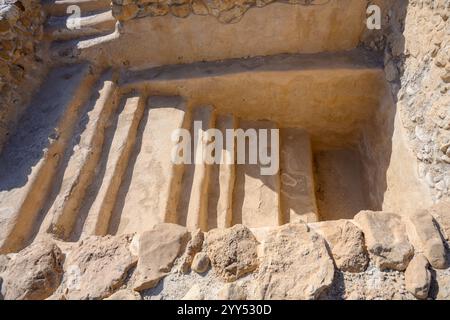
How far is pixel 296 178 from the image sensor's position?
3.43 meters

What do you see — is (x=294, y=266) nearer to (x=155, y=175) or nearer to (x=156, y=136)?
(x=155, y=175)

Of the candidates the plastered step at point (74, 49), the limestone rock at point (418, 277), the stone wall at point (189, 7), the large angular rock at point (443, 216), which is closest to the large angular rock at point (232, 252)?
the limestone rock at point (418, 277)

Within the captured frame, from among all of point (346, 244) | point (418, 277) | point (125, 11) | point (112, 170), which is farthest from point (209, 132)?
point (418, 277)

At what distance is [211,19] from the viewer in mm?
3002

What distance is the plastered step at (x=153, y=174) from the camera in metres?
2.55

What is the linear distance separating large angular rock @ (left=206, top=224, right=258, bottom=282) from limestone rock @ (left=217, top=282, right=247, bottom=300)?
0.04 meters

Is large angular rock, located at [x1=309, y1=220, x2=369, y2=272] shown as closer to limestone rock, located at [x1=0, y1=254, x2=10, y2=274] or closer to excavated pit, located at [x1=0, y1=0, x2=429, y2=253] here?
excavated pit, located at [x1=0, y1=0, x2=429, y2=253]

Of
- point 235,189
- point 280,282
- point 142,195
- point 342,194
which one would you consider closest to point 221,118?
point 235,189

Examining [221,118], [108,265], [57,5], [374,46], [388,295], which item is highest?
[57,5]

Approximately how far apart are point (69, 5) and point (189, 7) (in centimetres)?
130

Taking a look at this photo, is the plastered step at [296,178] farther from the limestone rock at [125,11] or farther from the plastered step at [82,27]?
the plastered step at [82,27]

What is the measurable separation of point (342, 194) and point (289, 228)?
86.8 inches

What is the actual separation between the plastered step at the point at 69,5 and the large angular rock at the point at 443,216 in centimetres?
314
